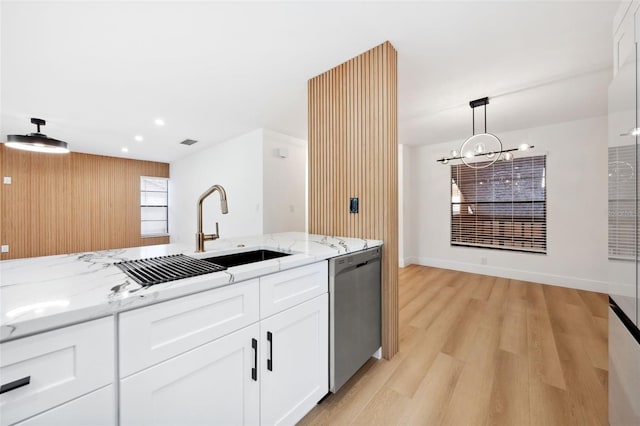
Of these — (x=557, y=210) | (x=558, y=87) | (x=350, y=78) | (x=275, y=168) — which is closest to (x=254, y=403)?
(x=350, y=78)

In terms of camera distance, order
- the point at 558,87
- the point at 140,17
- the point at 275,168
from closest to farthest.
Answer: the point at 140,17 < the point at 558,87 < the point at 275,168

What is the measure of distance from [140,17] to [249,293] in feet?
7.02

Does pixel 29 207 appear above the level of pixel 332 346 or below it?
above

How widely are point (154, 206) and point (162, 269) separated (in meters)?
7.13

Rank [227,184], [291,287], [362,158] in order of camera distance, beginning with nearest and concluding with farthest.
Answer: [291,287]
[362,158]
[227,184]

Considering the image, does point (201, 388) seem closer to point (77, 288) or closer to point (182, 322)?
point (182, 322)

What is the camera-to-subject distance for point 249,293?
3.51 feet

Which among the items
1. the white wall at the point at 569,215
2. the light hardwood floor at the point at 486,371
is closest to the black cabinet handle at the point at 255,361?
the light hardwood floor at the point at 486,371

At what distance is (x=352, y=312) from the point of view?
1628 mm

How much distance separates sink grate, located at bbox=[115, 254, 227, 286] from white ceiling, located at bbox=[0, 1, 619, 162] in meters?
1.73

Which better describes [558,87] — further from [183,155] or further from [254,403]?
[183,155]

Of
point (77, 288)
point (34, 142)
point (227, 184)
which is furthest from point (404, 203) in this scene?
point (34, 142)

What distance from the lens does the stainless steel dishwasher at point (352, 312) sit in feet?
4.90

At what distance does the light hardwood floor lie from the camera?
1.44 meters
